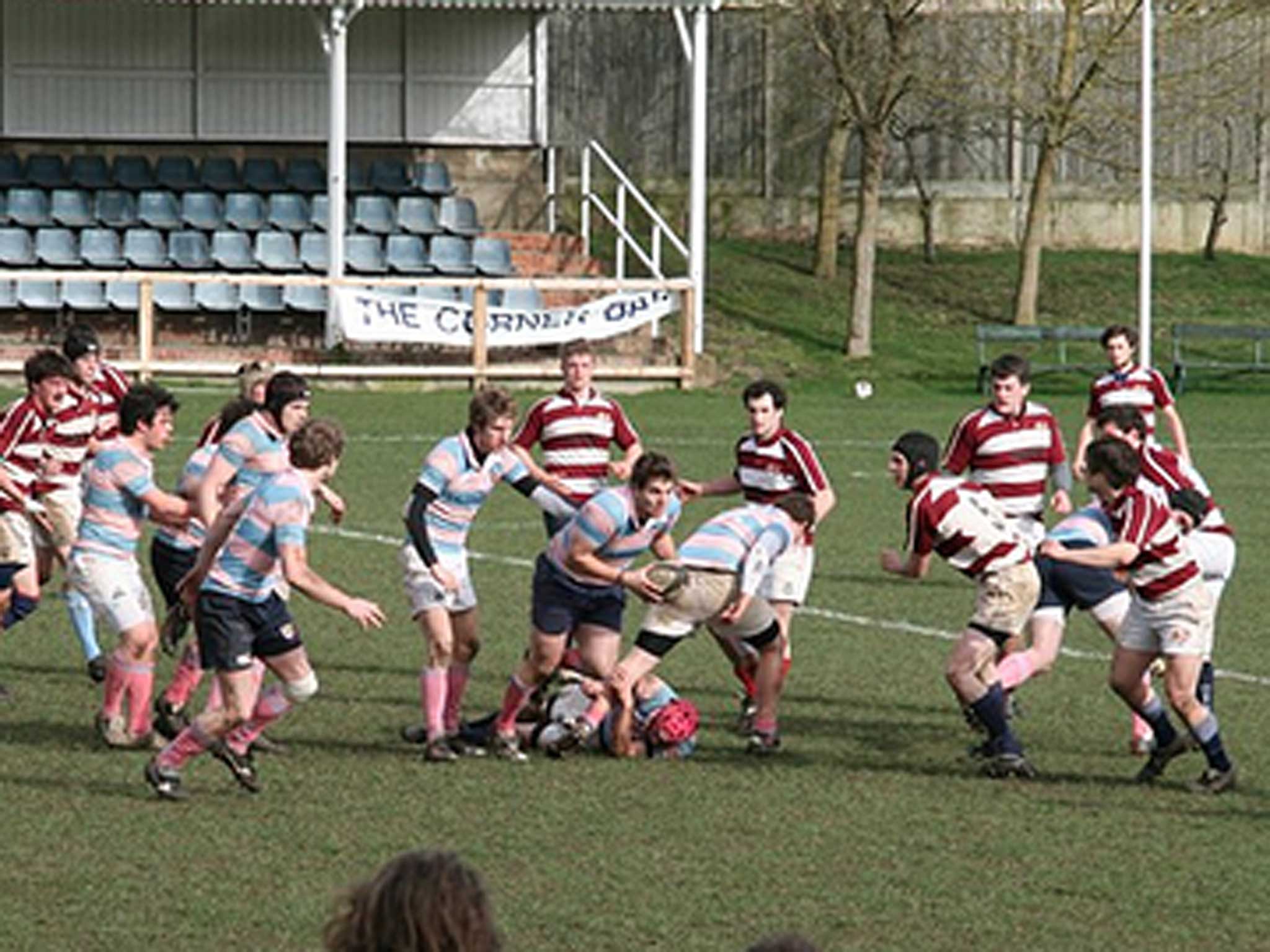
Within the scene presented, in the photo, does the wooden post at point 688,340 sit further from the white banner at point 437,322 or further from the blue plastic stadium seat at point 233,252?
the blue plastic stadium seat at point 233,252

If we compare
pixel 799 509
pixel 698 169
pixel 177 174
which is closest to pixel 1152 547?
pixel 799 509

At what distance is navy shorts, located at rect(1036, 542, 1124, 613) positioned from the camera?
13250 millimetres

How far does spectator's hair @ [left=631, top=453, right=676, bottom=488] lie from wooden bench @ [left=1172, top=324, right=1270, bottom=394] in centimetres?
2322

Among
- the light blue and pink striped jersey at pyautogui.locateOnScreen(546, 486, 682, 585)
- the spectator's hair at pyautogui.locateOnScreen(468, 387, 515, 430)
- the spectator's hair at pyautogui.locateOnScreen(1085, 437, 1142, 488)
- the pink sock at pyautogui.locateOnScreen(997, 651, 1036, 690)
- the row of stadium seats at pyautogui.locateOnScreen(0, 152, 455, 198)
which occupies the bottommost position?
the pink sock at pyautogui.locateOnScreen(997, 651, 1036, 690)

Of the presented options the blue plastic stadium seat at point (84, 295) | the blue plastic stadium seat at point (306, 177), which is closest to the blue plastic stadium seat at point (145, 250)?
the blue plastic stadium seat at point (84, 295)

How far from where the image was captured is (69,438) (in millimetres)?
15000

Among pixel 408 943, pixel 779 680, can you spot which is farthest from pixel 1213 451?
pixel 408 943

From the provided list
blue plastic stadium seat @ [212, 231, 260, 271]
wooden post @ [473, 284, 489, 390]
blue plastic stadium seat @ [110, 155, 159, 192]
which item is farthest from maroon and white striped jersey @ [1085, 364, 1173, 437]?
blue plastic stadium seat @ [110, 155, 159, 192]

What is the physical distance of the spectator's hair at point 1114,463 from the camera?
12062 millimetres

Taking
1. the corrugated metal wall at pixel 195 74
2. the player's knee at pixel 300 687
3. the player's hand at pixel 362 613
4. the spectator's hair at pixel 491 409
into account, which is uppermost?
the corrugated metal wall at pixel 195 74

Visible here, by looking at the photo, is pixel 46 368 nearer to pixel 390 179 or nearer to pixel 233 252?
pixel 233 252

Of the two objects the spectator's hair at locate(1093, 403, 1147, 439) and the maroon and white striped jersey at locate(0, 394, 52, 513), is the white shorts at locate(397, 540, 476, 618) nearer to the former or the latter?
the maroon and white striped jersey at locate(0, 394, 52, 513)

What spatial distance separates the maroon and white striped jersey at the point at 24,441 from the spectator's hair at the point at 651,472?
3749 millimetres

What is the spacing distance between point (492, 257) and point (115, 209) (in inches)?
187
